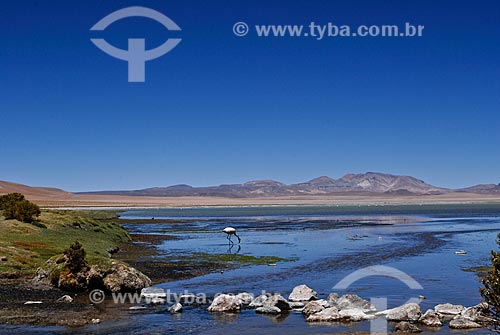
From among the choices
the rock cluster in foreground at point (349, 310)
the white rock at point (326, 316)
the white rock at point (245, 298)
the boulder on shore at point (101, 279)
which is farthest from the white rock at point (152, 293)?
the white rock at point (326, 316)

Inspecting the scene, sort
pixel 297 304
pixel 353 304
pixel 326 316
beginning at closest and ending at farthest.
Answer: pixel 326 316, pixel 353 304, pixel 297 304

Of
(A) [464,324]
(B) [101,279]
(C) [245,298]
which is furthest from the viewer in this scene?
(B) [101,279]

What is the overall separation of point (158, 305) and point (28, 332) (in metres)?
5.49

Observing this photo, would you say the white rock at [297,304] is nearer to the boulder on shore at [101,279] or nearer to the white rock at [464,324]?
the white rock at [464,324]

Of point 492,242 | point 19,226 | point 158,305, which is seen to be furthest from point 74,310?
point 492,242

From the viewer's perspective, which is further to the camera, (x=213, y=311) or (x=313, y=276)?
(x=313, y=276)

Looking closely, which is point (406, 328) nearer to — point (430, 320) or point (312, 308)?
point (430, 320)

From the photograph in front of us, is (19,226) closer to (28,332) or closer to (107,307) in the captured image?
(107,307)

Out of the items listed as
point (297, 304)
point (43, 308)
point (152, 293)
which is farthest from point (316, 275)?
point (43, 308)

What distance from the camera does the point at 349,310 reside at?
63.7ft

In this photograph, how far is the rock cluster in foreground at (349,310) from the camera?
58.7 feet

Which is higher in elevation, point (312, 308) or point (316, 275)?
point (312, 308)

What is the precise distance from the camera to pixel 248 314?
20016 millimetres

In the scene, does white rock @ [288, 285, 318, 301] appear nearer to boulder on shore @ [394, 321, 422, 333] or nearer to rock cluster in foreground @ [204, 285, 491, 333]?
rock cluster in foreground @ [204, 285, 491, 333]
